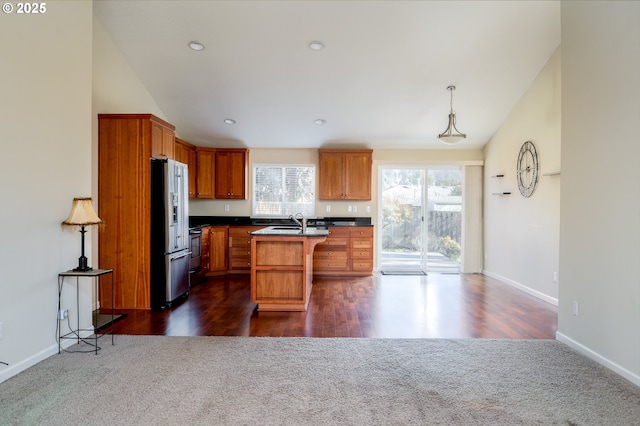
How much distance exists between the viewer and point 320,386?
2.24 m

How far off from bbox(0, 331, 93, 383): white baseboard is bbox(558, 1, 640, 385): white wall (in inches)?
172

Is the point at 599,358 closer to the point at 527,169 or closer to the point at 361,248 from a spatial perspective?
the point at 527,169

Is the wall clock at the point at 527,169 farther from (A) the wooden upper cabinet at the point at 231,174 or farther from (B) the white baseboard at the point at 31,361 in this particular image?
(B) the white baseboard at the point at 31,361

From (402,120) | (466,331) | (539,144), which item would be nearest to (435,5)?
(402,120)

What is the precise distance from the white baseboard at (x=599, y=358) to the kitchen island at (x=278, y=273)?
2.57 m

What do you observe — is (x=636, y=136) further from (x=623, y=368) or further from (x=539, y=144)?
(x=539, y=144)

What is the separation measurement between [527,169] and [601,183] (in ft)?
7.98

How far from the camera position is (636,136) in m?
2.31

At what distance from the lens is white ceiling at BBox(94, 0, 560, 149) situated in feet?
11.7

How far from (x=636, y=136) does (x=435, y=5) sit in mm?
2207

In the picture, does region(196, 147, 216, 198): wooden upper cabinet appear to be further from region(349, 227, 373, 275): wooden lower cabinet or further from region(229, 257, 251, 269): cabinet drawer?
region(349, 227, 373, 275): wooden lower cabinet

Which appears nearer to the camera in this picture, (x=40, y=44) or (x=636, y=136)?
(x=636, y=136)

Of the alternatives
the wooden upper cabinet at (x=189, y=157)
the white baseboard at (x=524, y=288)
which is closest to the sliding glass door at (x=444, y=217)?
the white baseboard at (x=524, y=288)

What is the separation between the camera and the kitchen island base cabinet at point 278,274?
3.92 metres
